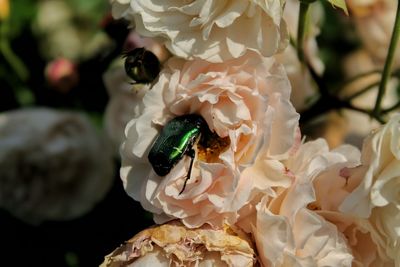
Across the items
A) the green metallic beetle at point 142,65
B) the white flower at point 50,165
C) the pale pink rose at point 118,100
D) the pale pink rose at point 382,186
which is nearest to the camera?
the pale pink rose at point 382,186

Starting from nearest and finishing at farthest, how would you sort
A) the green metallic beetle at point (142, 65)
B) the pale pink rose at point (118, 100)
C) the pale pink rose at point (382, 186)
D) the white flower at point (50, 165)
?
the pale pink rose at point (382, 186)
the green metallic beetle at point (142, 65)
the pale pink rose at point (118, 100)
the white flower at point (50, 165)

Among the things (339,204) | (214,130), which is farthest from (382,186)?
(214,130)

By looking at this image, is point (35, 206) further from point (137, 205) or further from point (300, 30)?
point (300, 30)

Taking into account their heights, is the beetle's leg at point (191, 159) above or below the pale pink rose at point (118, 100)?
above

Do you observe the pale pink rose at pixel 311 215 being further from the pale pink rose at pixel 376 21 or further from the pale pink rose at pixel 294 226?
the pale pink rose at pixel 376 21

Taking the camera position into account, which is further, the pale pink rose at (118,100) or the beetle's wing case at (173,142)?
the pale pink rose at (118,100)

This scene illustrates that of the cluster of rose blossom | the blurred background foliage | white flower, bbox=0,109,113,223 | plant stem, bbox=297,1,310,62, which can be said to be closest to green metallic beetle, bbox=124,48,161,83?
the cluster of rose blossom

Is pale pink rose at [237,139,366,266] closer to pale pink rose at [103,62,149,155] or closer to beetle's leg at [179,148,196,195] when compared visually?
beetle's leg at [179,148,196,195]

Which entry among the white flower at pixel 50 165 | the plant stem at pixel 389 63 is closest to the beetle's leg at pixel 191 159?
the plant stem at pixel 389 63
